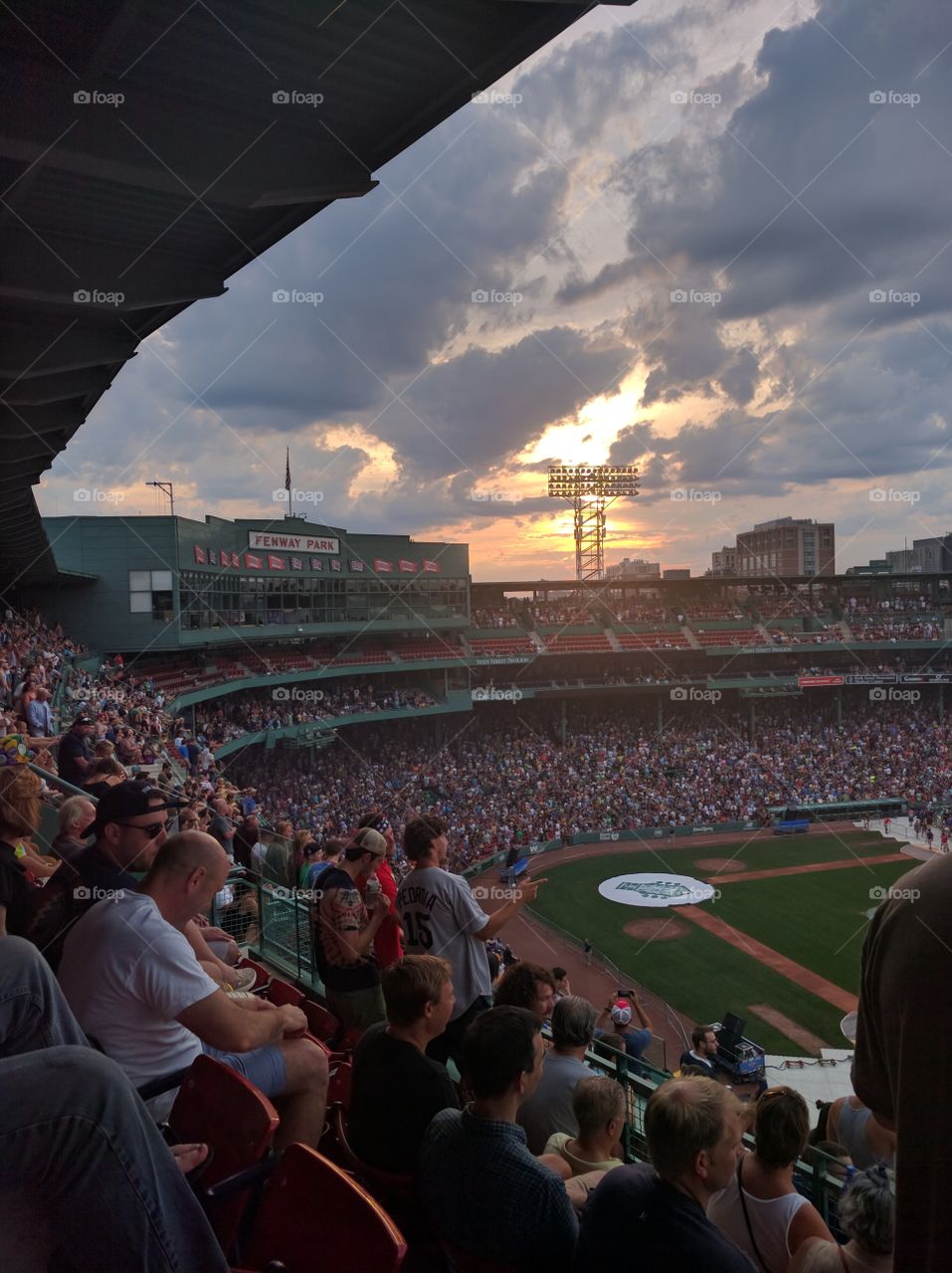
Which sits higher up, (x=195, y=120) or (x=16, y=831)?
(x=195, y=120)

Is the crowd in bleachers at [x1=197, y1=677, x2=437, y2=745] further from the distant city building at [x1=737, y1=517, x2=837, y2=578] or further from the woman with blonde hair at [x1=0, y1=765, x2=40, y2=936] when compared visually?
the distant city building at [x1=737, y1=517, x2=837, y2=578]

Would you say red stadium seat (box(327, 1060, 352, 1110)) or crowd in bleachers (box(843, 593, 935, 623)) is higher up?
crowd in bleachers (box(843, 593, 935, 623))

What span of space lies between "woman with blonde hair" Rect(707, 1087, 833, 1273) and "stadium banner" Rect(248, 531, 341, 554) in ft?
105

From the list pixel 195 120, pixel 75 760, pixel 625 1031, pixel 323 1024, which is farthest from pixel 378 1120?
pixel 625 1031

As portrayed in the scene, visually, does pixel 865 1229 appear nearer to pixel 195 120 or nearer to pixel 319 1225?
pixel 319 1225

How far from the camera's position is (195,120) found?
178 inches

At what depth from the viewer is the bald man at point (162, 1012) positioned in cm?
276

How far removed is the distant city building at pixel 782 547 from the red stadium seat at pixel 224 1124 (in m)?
106

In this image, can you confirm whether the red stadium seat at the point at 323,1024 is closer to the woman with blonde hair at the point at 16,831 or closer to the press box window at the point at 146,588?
the woman with blonde hair at the point at 16,831

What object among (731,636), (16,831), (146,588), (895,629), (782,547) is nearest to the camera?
(16,831)

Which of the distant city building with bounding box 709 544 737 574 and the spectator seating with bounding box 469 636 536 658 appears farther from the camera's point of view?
the distant city building with bounding box 709 544 737 574

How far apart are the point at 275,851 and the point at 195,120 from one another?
558cm

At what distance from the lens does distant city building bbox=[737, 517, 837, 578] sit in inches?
4131

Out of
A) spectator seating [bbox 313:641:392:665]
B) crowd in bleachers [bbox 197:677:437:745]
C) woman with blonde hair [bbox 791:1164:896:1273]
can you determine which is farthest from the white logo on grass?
woman with blonde hair [bbox 791:1164:896:1273]
